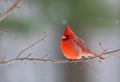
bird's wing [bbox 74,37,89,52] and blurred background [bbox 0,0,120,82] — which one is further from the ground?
bird's wing [bbox 74,37,89,52]

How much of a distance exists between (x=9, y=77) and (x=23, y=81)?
0.16m

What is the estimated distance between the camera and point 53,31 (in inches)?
221

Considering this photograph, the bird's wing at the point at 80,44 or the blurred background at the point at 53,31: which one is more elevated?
the bird's wing at the point at 80,44

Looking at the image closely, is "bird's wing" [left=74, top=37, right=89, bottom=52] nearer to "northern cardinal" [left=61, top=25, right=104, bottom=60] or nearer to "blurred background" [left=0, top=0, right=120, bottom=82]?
"northern cardinal" [left=61, top=25, right=104, bottom=60]

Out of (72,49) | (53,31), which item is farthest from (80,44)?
(53,31)

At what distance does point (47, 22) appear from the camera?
5930mm

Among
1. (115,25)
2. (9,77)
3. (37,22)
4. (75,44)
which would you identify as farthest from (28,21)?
(75,44)

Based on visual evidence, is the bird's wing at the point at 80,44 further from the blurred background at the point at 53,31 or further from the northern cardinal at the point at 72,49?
the blurred background at the point at 53,31

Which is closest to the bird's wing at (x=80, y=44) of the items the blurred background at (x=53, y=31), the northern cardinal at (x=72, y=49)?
the northern cardinal at (x=72, y=49)

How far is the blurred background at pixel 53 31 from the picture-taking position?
5.50 m

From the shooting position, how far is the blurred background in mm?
5500

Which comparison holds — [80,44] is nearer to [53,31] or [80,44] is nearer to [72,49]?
[72,49]

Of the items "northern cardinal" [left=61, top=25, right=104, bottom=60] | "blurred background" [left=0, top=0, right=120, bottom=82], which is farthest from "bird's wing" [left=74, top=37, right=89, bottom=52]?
"blurred background" [left=0, top=0, right=120, bottom=82]

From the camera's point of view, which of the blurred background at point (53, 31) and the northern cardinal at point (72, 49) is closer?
the northern cardinal at point (72, 49)
